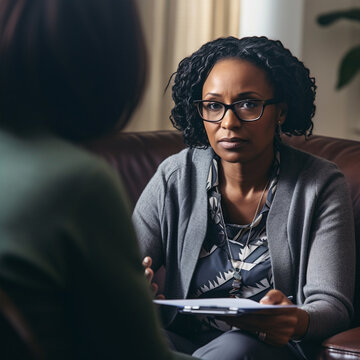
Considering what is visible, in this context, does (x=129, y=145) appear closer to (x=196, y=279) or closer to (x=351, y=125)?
(x=196, y=279)

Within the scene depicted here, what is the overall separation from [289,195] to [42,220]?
1.23 meters

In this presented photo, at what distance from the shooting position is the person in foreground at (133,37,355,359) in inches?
71.6

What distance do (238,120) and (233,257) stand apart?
345 mm

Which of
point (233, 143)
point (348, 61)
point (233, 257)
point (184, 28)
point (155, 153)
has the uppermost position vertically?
point (184, 28)

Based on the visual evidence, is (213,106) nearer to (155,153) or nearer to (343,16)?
(155,153)

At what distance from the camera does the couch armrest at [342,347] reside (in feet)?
5.41

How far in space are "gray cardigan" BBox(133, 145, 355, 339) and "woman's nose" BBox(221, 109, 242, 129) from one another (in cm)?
18

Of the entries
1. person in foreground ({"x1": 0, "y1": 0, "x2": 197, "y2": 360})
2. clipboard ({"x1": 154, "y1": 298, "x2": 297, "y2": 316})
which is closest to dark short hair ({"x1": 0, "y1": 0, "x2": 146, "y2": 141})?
person in foreground ({"x1": 0, "y1": 0, "x2": 197, "y2": 360})

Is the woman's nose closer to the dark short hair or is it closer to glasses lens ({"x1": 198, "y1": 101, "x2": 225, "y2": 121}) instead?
glasses lens ({"x1": 198, "y1": 101, "x2": 225, "y2": 121})

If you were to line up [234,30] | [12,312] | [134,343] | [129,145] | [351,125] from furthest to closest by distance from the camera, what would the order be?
[351,125] < [234,30] < [129,145] < [134,343] < [12,312]

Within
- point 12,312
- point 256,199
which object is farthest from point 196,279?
point 12,312

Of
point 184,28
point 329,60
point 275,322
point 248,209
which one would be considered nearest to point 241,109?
point 248,209

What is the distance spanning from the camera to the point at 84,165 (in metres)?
0.79

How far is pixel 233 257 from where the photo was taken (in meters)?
1.90
